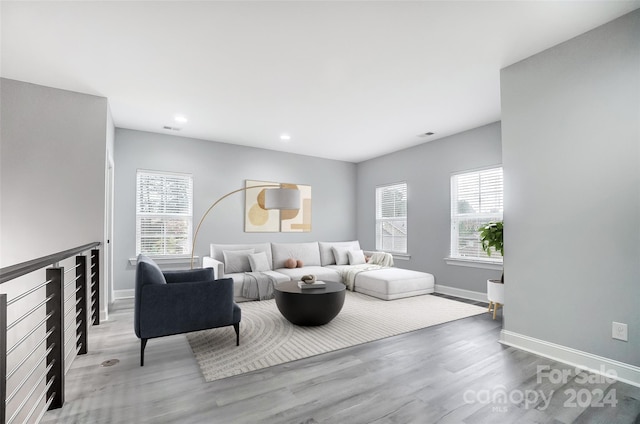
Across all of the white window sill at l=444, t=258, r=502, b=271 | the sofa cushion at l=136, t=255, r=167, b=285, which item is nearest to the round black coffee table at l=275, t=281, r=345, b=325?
the sofa cushion at l=136, t=255, r=167, b=285

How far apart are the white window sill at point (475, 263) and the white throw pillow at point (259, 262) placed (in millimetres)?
3020

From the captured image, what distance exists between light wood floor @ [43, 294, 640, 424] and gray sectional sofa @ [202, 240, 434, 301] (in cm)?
184

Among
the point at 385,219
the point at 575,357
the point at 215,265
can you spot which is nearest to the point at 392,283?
the point at 385,219

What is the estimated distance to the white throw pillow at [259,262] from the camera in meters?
5.18

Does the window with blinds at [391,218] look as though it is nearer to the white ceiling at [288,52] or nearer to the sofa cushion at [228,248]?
the white ceiling at [288,52]

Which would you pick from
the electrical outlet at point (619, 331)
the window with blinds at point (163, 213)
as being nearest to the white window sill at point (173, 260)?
the window with blinds at point (163, 213)

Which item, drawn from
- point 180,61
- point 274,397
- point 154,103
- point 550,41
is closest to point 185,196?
point 154,103

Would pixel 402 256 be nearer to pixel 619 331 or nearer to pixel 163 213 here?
pixel 619 331

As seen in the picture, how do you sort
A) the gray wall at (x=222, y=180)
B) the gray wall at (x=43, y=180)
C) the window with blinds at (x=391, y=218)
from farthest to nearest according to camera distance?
the window with blinds at (x=391, y=218), the gray wall at (x=222, y=180), the gray wall at (x=43, y=180)

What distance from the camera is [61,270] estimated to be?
6.52ft

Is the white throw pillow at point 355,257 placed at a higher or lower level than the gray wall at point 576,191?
lower

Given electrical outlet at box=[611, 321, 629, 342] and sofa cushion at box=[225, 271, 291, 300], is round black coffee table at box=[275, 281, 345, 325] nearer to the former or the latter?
sofa cushion at box=[225, 271, 291, 300]

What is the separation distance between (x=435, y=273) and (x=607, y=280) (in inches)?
123

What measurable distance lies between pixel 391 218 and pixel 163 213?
13.9 ft
